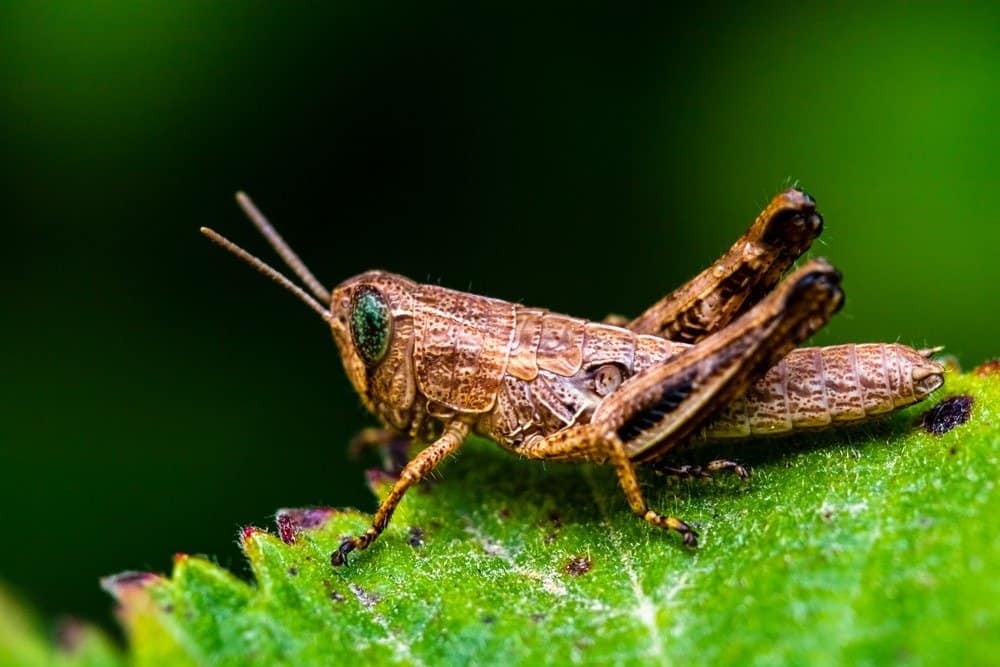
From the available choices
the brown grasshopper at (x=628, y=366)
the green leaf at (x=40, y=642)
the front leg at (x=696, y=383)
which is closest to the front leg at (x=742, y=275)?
the brown grasshopper at (x=628, y=366)

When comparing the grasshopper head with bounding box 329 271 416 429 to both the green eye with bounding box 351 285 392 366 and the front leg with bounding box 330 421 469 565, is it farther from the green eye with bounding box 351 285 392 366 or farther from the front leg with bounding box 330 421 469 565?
the front leg with bounding box 330 421 469 565

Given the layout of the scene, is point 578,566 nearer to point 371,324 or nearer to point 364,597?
point 364,597

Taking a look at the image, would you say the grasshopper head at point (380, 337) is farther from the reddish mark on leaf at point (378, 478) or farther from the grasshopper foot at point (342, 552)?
the grasshopper foot at point (342, 552)

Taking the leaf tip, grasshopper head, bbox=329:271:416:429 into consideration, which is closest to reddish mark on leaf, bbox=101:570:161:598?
the leaf tip

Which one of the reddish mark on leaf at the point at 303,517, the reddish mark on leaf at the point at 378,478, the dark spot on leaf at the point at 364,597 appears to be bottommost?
the dark spot on leaf at the point at 364,597

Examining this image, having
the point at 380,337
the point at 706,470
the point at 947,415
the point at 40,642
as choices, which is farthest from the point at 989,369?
the point at 40,642
